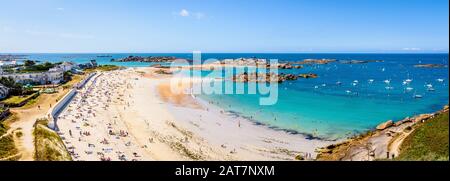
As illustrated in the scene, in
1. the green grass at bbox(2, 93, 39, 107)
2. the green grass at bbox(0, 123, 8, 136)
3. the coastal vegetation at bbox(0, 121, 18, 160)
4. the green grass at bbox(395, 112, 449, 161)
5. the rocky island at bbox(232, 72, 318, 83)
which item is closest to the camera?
the green grass at bbox(395, 112, 449, 161)

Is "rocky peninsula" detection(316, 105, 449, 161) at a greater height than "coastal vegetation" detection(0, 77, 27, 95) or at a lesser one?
lesser

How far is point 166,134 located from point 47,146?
9.34 m

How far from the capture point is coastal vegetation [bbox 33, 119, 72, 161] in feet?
57.8

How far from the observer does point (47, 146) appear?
19.7 m

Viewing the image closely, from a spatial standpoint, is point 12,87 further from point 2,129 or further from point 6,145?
point 6,145

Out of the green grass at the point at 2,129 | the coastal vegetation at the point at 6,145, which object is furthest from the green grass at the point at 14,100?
the coastal vegetation at the point at 6,145

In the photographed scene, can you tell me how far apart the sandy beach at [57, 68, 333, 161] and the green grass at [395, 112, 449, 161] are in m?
6.50

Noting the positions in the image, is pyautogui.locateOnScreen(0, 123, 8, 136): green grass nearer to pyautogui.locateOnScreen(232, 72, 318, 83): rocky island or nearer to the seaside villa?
the seaside villa

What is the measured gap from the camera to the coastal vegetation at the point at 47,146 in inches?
693

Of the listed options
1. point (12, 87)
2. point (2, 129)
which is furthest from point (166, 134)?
point (12, 87)

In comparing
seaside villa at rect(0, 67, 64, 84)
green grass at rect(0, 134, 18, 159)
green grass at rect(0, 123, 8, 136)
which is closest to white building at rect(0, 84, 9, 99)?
seaside villa at rect(0, 67, 64, 84)

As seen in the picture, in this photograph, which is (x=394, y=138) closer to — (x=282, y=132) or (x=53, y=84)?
(x=282, y=132)
